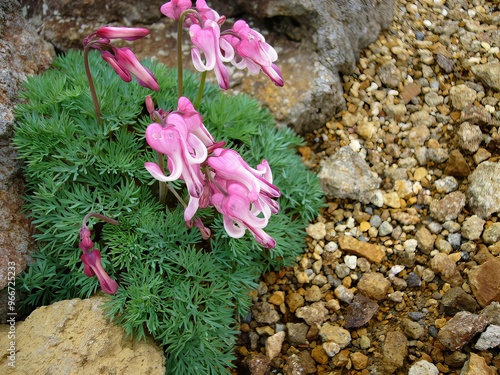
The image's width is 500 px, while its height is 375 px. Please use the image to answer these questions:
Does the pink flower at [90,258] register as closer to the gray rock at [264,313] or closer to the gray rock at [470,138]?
the gray rock at [264,313]

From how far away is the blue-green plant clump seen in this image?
3.13 metres

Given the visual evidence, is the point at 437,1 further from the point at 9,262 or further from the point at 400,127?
the point at 9,262

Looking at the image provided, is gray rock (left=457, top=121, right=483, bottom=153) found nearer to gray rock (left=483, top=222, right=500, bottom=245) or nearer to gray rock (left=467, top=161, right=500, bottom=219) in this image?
→ gray rock (left=467, top=161, right=500, bottom=219)

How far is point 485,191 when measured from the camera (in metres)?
3.73

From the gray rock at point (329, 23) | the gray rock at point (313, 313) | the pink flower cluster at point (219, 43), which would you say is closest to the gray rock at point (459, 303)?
the gray rock at point (313, 313)

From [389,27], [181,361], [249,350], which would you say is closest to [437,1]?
[389,27]

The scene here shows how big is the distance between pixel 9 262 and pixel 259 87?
235 centimetres

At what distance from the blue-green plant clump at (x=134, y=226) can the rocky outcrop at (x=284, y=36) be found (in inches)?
26.3

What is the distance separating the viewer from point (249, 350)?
11.4 feet

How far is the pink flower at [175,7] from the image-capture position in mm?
2846

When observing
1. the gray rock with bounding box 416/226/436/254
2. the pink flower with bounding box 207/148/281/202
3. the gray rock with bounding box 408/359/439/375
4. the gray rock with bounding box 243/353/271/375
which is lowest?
the gray rock with bounding box 243/353/271/375

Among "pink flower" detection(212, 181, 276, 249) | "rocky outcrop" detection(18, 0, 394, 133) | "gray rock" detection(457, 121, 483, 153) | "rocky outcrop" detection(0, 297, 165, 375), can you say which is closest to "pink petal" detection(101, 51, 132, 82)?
"pink flower" detection(212, 181, 276, 249)

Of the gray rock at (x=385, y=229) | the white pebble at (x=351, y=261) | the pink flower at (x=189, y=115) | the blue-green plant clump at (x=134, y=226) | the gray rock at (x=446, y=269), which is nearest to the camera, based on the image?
the pink flower at (x=189, y=115)

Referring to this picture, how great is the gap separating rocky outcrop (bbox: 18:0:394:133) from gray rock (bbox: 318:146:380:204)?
519 millimetres
